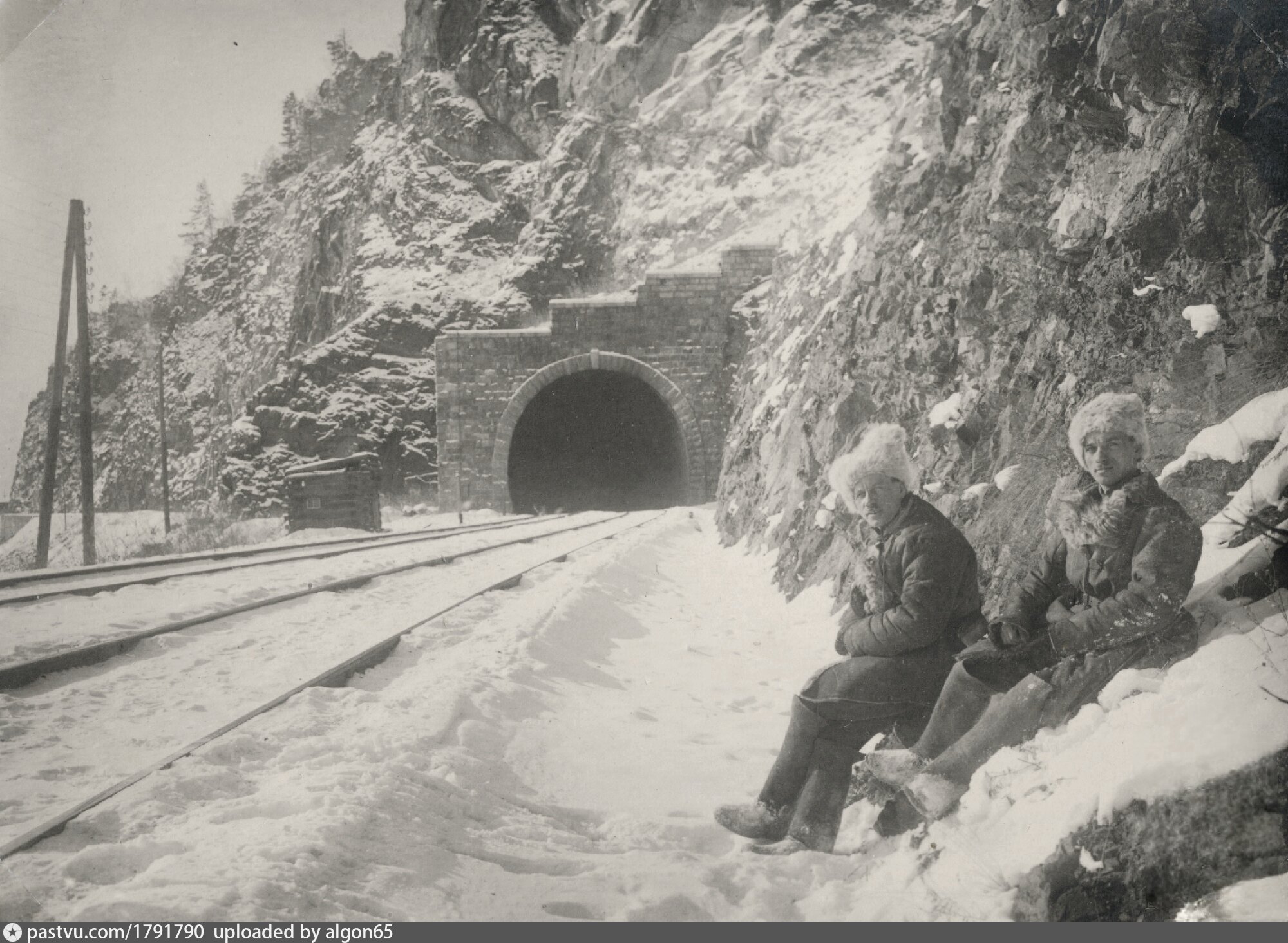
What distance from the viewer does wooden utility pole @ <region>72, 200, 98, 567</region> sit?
12.2 ft

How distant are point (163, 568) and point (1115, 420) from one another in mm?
7836

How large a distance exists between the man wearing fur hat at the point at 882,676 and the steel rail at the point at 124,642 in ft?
11.1

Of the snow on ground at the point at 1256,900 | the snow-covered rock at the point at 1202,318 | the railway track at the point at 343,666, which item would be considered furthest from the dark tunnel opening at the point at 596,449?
the snow on ground at the point at 1256,900

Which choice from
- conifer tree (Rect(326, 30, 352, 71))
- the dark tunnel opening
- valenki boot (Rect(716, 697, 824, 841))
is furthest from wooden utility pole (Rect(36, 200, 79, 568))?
the dark tunnel opening

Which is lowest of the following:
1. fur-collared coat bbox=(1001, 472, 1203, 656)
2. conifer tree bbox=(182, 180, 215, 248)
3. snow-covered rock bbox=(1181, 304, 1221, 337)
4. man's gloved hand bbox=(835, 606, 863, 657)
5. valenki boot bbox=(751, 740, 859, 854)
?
valenki boot bbox=(751, 740, 859, 854)

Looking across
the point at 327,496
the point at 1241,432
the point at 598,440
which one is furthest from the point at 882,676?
the point at 598,440

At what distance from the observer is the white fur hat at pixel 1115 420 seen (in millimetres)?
2221

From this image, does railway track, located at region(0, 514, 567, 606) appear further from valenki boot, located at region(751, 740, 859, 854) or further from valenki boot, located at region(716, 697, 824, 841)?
valenki boot, located at region(751, 740, 859, 854)

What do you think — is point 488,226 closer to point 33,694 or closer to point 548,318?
point 33,694

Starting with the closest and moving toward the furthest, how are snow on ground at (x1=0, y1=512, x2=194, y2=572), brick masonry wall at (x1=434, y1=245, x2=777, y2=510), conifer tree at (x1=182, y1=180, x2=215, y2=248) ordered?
conifer tree at (x1=182, y1=180, x2=215, y2=248) → snow on ground at (x1=0, y1=512, x2=194, y2=572) → brick masonry wall at (x1=434, y1=245, x2=777, y2=510)

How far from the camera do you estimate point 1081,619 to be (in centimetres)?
213

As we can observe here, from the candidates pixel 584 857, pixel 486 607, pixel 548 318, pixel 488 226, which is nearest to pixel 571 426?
pixel 548 318

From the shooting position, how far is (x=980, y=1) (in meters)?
5.88

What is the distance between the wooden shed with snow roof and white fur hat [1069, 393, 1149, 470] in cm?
1371
